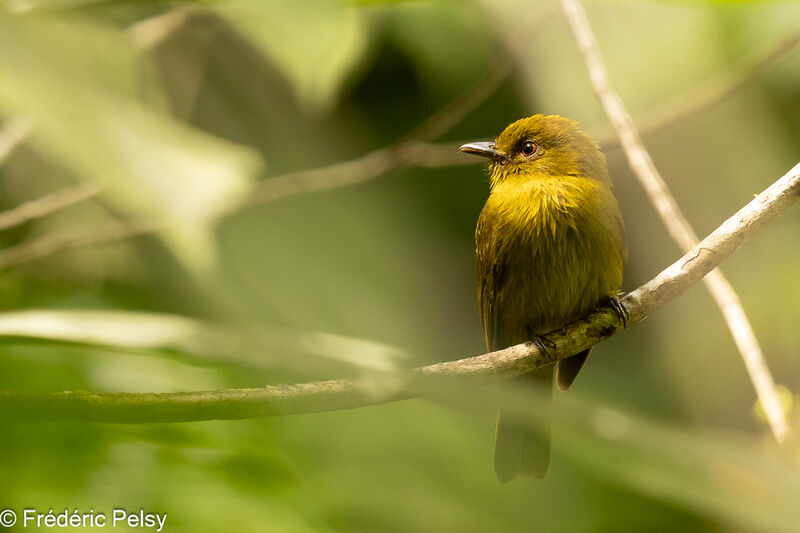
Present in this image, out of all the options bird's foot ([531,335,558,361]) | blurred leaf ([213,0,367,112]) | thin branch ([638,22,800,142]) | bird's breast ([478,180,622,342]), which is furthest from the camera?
bird's breast ([478,180,622,342])

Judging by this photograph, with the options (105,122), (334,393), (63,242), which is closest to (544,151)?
(63,242)

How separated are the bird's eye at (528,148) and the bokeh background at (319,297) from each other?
0.22m

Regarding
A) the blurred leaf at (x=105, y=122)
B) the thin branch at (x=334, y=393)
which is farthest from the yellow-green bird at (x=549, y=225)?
the blurred leaf at (x=105, y=122)

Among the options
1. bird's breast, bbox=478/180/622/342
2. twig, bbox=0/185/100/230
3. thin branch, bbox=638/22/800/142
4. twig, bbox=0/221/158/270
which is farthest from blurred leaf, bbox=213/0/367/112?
thin branch, bbox=638/22/800/142

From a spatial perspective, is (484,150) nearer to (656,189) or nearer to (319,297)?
(656,189)

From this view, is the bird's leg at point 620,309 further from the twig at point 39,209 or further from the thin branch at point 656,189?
the twig at point 39,209

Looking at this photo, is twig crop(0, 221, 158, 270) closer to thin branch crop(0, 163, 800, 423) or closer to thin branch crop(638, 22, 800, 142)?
thin branch crop(0, 163, 800, 423)

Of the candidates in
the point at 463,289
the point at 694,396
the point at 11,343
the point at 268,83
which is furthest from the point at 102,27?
the point at 268,83

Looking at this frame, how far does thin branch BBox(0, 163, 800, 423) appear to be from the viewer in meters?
0.61

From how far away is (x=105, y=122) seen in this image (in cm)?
42

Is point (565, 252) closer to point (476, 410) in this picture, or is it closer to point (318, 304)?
point (318, 304)

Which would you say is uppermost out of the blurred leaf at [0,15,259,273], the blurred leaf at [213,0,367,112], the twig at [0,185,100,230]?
the twig at [0,185,100,230]

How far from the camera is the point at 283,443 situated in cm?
96

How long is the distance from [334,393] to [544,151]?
1648mm
